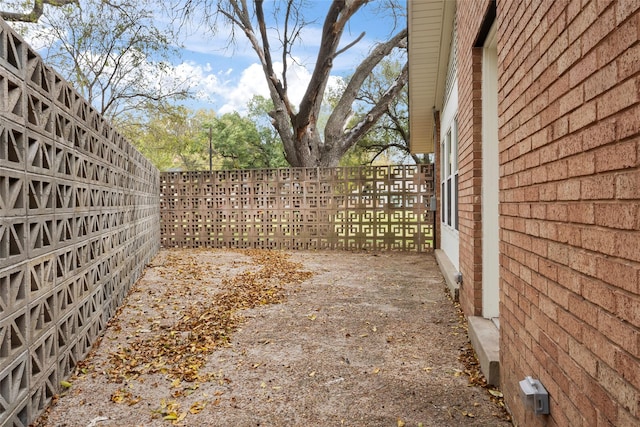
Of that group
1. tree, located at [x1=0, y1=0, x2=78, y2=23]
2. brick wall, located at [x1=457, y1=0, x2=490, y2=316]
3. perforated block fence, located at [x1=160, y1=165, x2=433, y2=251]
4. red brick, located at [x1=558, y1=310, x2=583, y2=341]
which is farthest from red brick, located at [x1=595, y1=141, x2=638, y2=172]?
tree, located at [x1=0, y1=0, x2=78, y2=23]

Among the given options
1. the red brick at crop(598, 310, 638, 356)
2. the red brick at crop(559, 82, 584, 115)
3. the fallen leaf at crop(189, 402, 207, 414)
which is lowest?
the fallen leaf at crop(189, 402, 207, 414)

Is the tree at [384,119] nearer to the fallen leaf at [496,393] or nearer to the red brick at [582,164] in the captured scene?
the fallen leaf at [496,393]

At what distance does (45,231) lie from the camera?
288 centimetres

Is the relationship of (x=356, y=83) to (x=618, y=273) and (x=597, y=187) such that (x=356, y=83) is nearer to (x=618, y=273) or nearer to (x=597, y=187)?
(x=597, y=187)

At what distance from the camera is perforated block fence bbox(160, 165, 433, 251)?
11.4 meters

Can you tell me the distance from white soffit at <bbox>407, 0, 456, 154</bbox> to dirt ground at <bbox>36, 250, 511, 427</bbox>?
12.3 ft

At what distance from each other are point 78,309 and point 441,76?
679 centimetres

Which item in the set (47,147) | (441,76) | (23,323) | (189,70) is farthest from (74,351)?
(189,70)

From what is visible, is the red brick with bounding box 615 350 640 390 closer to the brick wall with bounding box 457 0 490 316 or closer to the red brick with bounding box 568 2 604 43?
the red brick with bounding box 568 2 604 43

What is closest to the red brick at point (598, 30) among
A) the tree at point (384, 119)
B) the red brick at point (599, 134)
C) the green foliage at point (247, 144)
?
the red brick at point (599, 134)

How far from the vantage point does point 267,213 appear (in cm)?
1248

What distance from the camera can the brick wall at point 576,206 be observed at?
1.25m

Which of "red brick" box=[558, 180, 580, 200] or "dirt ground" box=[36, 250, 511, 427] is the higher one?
"red brick" box=[558, 180, 580, 200]

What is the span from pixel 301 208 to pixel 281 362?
8.67 meters
